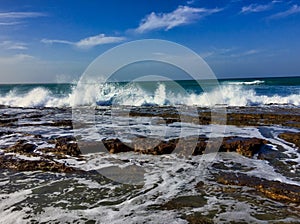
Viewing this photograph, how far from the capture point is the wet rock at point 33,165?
745 centimetres

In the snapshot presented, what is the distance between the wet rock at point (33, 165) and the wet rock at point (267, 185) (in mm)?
3869

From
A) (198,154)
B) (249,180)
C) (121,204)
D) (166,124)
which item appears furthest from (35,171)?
(166,124)

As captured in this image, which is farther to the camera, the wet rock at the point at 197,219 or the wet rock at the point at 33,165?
the wet rock at the point at 33,165

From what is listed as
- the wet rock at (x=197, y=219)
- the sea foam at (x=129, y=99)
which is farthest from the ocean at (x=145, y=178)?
the sea foam at (x=129, y=99)

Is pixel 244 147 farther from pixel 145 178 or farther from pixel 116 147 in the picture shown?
pixel 116 147

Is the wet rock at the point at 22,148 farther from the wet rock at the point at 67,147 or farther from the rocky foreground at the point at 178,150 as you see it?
the wet rock at the point at 67,147

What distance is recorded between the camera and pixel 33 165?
7.69 metres

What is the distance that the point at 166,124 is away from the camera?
14859mm

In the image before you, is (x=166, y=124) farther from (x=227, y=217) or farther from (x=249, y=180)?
(x=227, y=217)

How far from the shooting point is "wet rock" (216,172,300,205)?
5531 mm

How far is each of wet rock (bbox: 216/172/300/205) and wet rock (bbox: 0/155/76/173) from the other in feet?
12.7

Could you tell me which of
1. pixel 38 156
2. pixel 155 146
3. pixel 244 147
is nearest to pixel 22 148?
pixel 38 156

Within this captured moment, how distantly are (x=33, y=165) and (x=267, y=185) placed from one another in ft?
19.3

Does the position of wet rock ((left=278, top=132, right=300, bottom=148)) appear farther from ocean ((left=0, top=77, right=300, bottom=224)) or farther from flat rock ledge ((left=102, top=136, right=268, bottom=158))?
flat rock ledge ((left=102, top=136, right=268, bottom=158))
